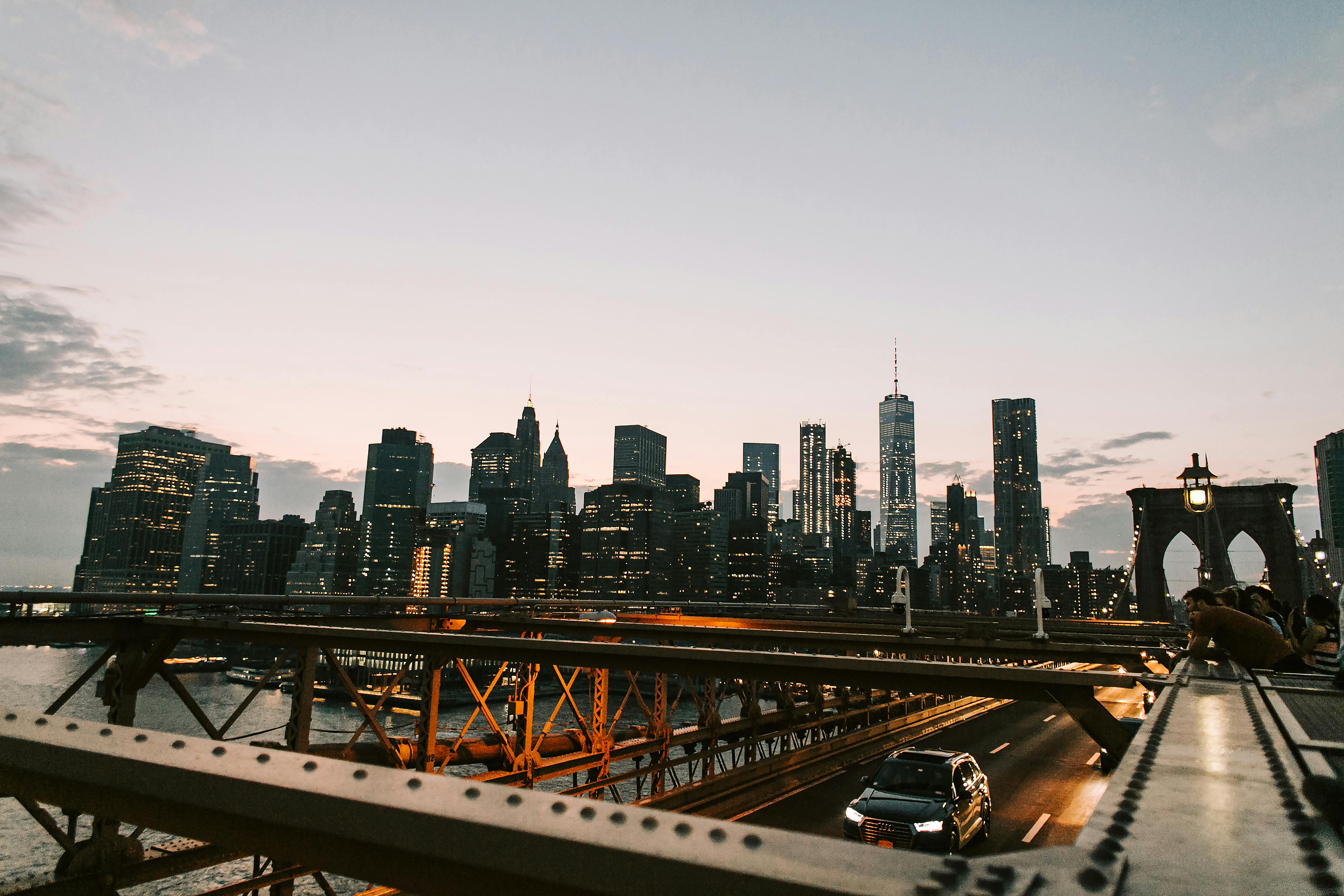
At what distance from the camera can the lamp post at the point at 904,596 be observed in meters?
19.8

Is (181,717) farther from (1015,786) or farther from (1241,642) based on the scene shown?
(1241,642)

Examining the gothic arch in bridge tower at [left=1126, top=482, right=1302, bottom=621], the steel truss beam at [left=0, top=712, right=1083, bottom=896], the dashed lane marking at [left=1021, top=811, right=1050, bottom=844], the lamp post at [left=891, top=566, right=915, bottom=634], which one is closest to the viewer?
the steel truss beam at [left=0, top=712, right=1083, bottom=896]

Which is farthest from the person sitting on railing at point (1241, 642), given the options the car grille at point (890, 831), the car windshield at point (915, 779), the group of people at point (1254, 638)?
the car windshield at point (915, 779)

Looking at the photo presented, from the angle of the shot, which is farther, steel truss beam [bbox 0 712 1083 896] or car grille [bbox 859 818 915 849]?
car grille [bbox 859 818 915 849]

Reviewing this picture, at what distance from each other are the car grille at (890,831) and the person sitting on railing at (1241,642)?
7.77m

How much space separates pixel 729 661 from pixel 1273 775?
4053mm

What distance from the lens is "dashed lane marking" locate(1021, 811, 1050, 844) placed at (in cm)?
1711

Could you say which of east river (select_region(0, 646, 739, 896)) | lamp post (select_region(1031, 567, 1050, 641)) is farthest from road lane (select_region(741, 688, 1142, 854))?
east river (select_region(0, 646, 739, 896))

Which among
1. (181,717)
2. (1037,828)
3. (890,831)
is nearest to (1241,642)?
(890,831)

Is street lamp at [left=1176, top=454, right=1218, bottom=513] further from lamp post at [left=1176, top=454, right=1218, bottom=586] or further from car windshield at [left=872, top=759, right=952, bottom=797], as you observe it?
car windshield at [left=872, top=759, right=952, bottom=797]

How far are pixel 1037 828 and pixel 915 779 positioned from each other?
4.20 metres

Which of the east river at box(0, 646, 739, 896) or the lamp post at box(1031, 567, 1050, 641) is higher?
the lamp post at box(1031, 567, 1050, 641)

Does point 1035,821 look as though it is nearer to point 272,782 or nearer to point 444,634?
point 444,634

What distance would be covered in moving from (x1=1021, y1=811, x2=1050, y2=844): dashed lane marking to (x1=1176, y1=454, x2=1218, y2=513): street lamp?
8038 millimetres
